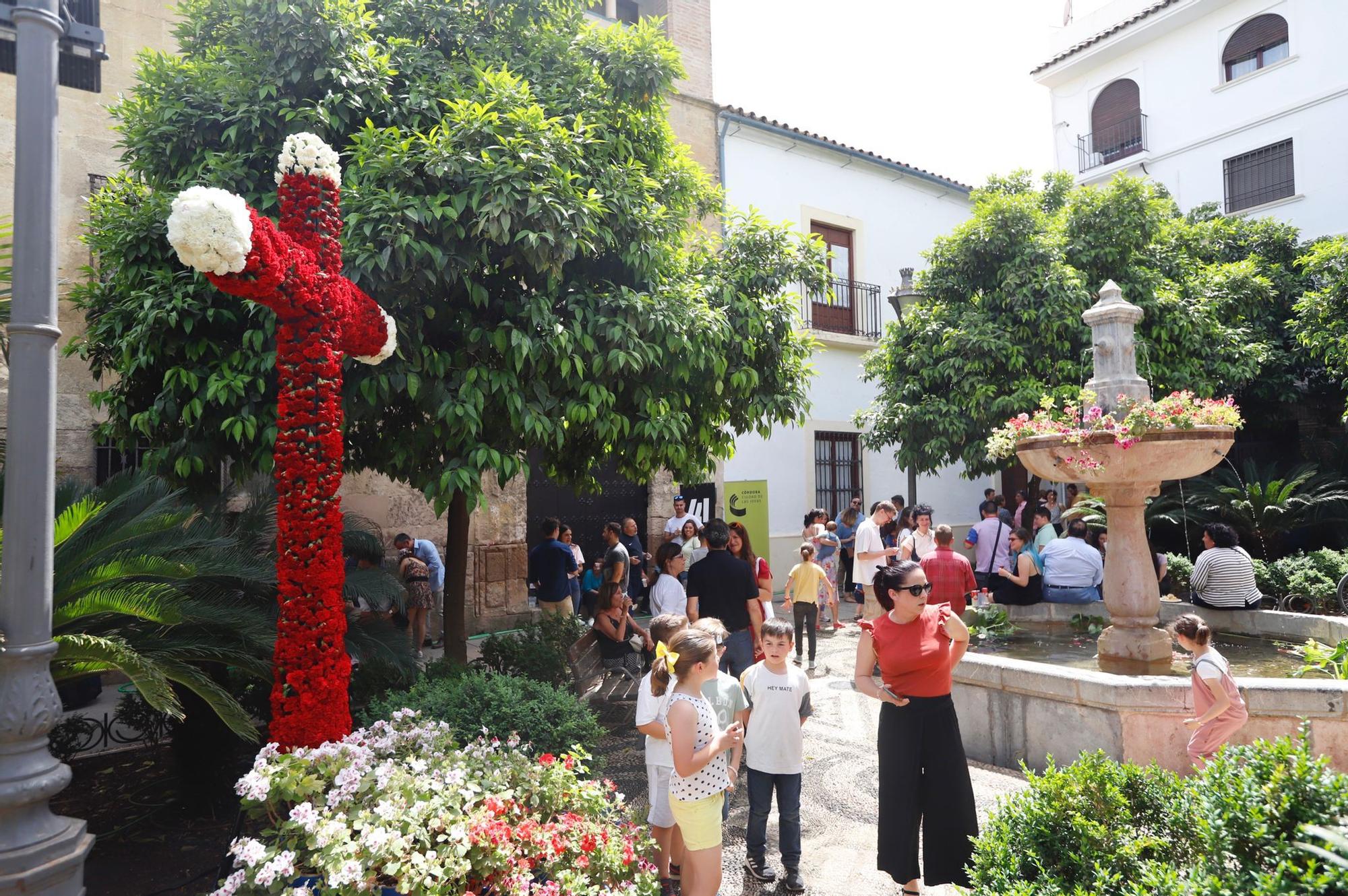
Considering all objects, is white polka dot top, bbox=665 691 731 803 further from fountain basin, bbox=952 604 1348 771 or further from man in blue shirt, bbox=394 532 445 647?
man in blue shirt, bbox=394 532 445 647

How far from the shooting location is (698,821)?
3.65 metres

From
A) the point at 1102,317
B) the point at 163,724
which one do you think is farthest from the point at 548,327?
the point at 1102,317

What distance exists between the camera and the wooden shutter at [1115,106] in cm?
2039

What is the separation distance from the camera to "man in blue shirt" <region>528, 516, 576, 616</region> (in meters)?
9.57

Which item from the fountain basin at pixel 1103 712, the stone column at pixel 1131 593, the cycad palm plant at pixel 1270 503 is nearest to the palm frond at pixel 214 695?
the fountain basin at pixel 1103 712

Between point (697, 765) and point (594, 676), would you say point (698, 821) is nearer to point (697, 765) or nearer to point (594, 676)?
point (697, 765)

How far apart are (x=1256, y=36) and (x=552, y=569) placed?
1906 cm

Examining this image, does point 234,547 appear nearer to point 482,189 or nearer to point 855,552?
point 482,189

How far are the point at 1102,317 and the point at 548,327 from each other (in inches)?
179

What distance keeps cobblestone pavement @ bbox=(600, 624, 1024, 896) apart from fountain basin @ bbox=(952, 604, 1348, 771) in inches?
8.3

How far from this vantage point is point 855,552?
9.26 m

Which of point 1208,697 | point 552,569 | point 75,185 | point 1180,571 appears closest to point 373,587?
point 552,569

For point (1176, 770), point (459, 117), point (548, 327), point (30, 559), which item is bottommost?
point (1176, 770)

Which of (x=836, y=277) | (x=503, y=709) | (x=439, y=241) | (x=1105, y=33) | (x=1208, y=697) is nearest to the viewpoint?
(x=1208, y=697)
